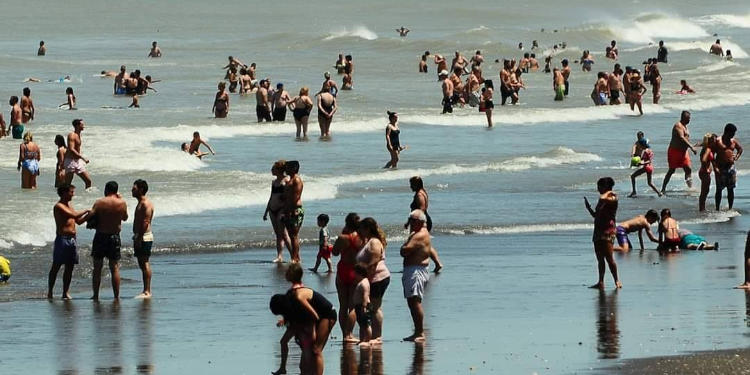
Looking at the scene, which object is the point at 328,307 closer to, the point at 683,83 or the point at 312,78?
the point at 683,83

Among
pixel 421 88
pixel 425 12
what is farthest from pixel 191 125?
pixel 425 12

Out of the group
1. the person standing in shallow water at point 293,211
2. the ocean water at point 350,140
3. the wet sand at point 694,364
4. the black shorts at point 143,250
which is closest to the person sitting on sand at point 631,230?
the ocean water at point 350,140

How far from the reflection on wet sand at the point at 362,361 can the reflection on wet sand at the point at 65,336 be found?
1958mm

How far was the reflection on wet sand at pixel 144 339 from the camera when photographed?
35.3 ft

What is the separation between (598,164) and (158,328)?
64.2 feet

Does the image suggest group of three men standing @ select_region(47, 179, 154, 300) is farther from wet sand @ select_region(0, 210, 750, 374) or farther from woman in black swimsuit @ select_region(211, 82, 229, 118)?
woman in black swimsuit @ select_region(211, 82, 229, 118)

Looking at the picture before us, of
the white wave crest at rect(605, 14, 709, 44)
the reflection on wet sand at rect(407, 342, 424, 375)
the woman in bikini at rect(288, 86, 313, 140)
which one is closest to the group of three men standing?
the reflection on wet sand at rect(407, 342, 424, 375)

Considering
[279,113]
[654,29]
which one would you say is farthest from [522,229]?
[654,29]

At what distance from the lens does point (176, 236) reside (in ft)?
66.3

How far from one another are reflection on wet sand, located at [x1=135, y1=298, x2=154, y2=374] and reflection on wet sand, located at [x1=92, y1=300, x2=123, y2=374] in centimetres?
14

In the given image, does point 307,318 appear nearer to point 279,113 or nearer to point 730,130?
point 730,130

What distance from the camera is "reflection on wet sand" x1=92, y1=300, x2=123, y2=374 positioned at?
10.8 metres

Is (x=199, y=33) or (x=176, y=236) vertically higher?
(x=199, y=33)

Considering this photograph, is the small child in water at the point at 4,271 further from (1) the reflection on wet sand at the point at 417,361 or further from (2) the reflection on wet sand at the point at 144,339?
(1) the reflection on wet sand at the point at 417,361
